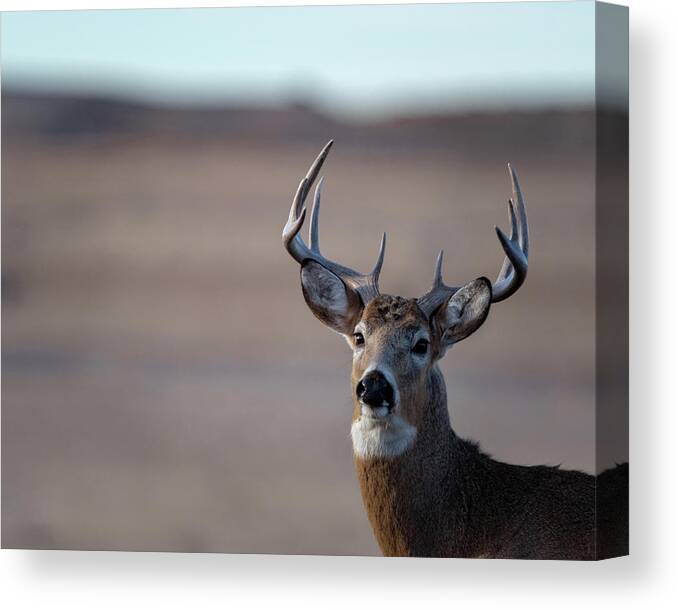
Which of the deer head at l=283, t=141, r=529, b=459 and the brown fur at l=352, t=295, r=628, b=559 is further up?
the deer head at l=283, t=141, r=529, b=459

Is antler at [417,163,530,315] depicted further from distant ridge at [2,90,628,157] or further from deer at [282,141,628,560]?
distant ridge at [2,90,628,157]

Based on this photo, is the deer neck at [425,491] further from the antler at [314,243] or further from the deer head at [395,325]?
the antler at [314,243]

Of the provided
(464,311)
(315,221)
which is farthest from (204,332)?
(464,311)

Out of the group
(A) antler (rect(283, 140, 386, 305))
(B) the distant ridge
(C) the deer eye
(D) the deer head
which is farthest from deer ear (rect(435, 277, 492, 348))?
(B) the distant ridge

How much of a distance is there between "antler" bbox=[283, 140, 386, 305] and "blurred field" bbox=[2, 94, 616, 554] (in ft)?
0.27

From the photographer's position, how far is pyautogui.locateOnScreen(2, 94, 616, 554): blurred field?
32.4 feet

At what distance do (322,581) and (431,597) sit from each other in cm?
51

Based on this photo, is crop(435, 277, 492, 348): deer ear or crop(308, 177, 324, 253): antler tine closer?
crop(435, 277, 492, 348): deer ear

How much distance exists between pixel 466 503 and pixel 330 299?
1.08 metres

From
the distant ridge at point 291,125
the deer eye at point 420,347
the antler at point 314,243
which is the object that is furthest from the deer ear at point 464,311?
the distant ridge at point 291,125

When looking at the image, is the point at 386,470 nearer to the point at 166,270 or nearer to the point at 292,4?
the point at 166,270

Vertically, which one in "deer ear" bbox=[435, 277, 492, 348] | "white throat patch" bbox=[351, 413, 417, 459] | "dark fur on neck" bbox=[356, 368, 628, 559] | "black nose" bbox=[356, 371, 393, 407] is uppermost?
"deer ear" bbox=[435, 277, 492, 348]

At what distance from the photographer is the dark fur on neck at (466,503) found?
971 centimetres

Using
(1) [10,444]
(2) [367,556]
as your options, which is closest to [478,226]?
(2) [367,556]
